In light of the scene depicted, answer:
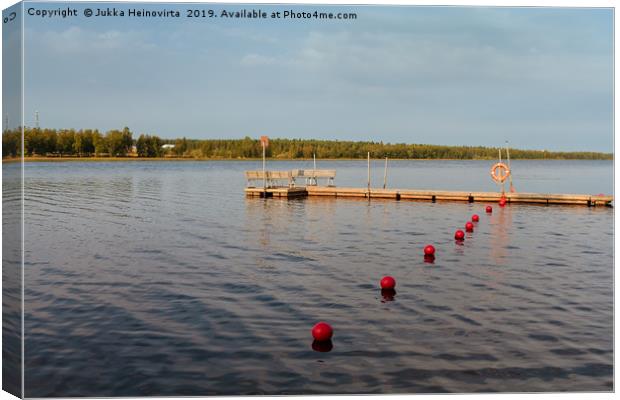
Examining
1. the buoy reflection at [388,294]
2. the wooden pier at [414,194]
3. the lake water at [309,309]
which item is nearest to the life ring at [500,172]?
the wooden pier at [414,194]

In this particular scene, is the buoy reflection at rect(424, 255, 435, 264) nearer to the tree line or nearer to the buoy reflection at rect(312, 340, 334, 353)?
the buoy reflection at rect(312, 340, 334, 353)

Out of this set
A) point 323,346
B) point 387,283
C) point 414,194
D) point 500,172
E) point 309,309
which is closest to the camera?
point 323,346

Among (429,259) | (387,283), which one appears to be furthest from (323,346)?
(429,259)

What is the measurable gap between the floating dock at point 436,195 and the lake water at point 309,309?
11.6 metres

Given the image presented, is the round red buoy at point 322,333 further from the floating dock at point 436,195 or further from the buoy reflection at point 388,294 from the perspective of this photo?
the floating dock at point 436,195

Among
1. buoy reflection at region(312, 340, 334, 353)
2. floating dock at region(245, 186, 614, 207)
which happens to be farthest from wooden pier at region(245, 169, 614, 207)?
buoy reflection at region(312, 340, 334, 353)

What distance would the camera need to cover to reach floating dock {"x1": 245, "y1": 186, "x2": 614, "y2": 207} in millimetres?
38469

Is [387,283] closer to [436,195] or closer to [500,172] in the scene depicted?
[436,195]

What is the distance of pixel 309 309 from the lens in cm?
1391

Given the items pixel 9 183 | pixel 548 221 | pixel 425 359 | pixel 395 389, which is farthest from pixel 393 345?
pixel 548 221

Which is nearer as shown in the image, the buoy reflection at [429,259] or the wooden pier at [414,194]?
the buoy reflection at [429,259]

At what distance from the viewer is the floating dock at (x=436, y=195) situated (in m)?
38.5

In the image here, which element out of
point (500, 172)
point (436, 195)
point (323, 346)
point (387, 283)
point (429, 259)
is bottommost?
point (323, 346)

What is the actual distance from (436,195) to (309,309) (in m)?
29.6
